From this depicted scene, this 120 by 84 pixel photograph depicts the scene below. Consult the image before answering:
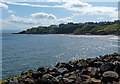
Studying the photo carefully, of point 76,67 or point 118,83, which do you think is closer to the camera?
point 118,83

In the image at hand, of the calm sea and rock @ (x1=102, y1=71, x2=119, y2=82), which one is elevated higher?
rock @ (x1=102, y1=71, x2=119, y2=82)

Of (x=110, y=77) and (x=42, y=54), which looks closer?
(x=110, y=77)

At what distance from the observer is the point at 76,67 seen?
16.8m

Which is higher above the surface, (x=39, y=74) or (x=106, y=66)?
(x=106, y=66)

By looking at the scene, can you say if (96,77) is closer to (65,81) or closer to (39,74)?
(65,81)

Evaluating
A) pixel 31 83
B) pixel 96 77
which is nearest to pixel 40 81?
pixel 31 83

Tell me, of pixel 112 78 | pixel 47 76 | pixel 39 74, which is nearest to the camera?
pixel 112 78

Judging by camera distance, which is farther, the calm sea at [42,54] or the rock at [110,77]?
the calm sea at [42,54]

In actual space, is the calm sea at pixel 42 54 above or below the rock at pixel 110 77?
below

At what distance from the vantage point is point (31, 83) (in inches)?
477

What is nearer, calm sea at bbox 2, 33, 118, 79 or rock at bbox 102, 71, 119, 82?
rock at bbox 102, 71, 119, 82

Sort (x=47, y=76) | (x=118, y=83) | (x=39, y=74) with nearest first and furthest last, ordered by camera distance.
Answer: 1. (x=118, y=83)
2. (x=47, y=76)
3. (x=39, y=74)

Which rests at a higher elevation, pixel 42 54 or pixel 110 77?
pixel 110 77

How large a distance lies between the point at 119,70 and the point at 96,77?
6.74 feet
